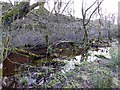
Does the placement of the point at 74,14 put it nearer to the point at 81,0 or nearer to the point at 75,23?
the point at 75,23

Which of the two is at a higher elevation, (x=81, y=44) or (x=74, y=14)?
(x=74, y=14)

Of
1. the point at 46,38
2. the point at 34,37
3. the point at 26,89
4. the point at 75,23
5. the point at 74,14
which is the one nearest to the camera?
A: the point at 26,89

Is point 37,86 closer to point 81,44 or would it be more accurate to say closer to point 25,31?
point 25,31

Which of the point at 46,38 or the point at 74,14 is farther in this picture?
the point at 74,14

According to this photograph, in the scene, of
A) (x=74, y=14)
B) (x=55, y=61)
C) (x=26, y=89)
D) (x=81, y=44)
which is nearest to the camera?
(x=26, y=89)

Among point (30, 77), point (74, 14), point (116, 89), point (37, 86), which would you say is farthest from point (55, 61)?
point (74, 14)

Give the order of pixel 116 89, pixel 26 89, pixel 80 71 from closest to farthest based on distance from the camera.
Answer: pixel 116 89
pixel 26 89
pixel 80 71

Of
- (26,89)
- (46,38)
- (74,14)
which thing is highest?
(74,14)

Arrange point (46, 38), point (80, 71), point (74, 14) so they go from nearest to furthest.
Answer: point (80, 71) → point (46, 38) → point (74, 14)

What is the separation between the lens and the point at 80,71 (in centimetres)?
377

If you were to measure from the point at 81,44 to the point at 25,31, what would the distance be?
2277mm

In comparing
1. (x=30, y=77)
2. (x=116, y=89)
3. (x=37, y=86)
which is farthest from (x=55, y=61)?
(x=116, y=89)

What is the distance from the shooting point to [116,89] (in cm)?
305

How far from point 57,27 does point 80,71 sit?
4235mm
